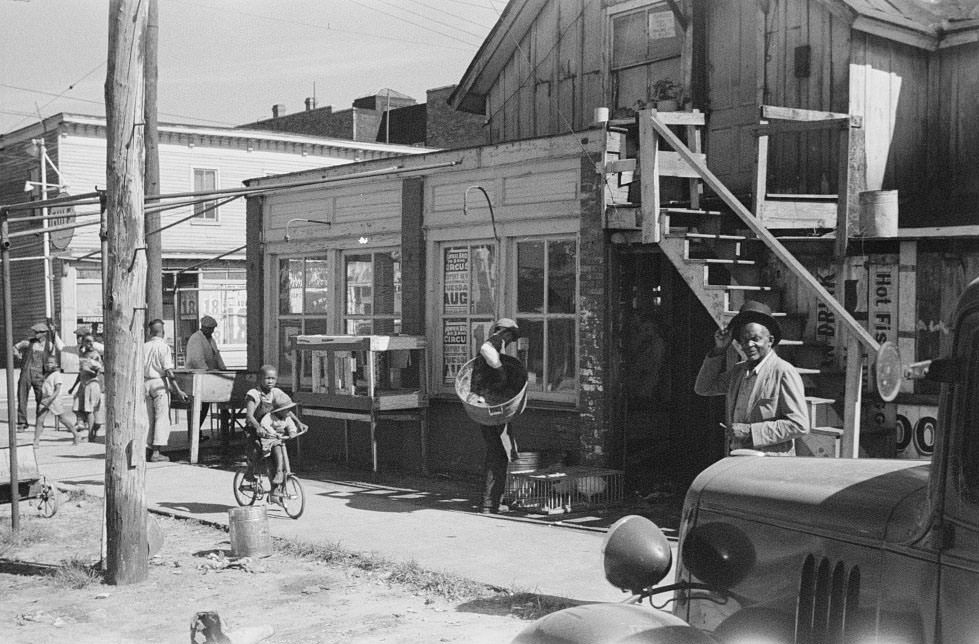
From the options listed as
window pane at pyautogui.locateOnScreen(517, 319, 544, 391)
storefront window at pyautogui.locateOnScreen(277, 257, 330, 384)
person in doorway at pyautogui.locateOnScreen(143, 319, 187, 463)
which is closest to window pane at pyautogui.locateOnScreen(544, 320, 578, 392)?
window pane at pyautogui.locateOnScreen(517, 319, 544, 391)

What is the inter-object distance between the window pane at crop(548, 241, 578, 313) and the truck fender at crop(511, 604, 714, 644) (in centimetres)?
874

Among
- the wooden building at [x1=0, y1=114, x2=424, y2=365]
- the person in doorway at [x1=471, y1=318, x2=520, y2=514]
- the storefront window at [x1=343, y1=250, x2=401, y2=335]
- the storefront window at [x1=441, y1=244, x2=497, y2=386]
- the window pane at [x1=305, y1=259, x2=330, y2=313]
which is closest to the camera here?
the person in doorway at [x1=471, y1=318, x2=520, y2=514]

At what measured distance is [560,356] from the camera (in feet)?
40.8

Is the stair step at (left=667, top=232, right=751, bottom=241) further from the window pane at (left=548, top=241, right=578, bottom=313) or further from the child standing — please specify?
the child standing

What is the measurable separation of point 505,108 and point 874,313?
7.34 m

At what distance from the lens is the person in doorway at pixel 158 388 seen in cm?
1472

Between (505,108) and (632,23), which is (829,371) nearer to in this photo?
(632,23)

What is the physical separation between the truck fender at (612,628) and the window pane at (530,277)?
9064mm

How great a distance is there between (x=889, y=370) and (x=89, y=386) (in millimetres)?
16272

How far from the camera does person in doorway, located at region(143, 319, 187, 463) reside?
1472cm

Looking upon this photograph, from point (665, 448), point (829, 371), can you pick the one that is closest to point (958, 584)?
point (829, 371)

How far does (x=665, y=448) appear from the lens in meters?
12.5

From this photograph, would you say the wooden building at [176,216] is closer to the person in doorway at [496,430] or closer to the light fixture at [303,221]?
the light fixture at [303,221]

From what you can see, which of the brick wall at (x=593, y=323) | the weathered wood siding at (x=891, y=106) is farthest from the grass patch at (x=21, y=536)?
the weathered wood siding at (x=891, y=106)
